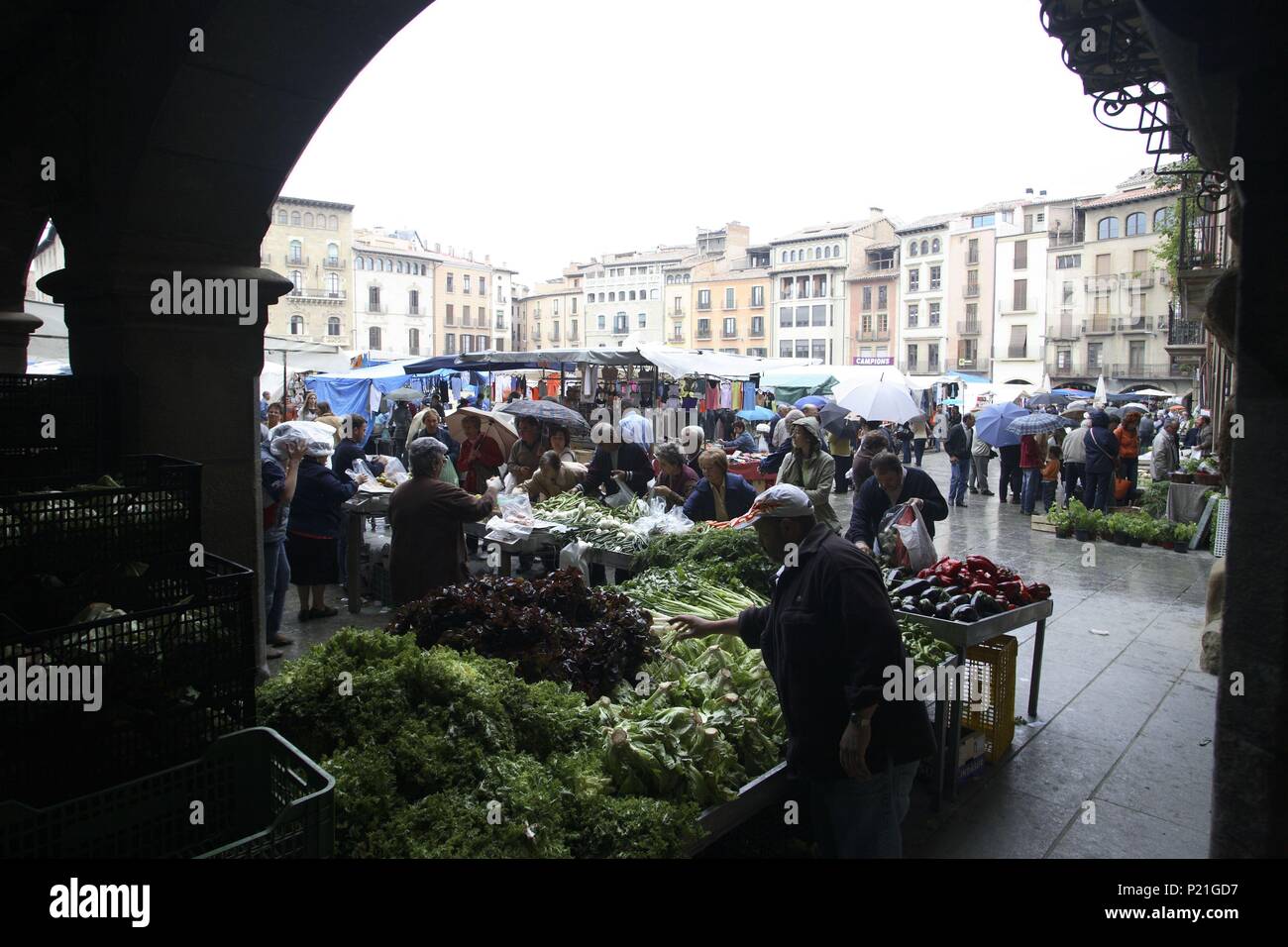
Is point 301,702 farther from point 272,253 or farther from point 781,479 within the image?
point 272,253

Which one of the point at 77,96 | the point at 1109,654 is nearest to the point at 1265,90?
→ the point at 77,96

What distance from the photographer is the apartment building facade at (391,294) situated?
7388 cm

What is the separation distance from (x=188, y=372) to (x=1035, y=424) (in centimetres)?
1504

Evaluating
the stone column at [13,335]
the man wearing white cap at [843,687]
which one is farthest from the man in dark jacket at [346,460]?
the man wearing white cap at [843,687]

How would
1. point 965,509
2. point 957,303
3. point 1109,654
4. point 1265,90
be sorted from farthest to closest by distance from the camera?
point 957,303 < point 965,509 < point 1109,654 < point 1265,90

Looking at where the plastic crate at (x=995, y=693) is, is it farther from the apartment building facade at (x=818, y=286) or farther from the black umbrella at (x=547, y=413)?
the apartment building facade at (x=818, y=286)

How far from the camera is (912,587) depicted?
17.3ft

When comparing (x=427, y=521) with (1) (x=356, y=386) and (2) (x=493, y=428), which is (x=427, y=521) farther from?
(1) (x=356, y=386)

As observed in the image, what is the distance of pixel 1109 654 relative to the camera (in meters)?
7.29

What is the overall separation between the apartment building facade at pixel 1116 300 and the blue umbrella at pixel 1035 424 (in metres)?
41.7

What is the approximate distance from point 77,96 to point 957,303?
218 feet

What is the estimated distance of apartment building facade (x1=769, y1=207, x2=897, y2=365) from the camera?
229 ft

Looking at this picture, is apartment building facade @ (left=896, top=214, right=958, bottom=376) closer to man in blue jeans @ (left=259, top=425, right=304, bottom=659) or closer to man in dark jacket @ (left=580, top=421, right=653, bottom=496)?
man in dark jacket @ (left=580, top=421, right=653, bottom=496)

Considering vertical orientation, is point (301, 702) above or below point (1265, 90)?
below
